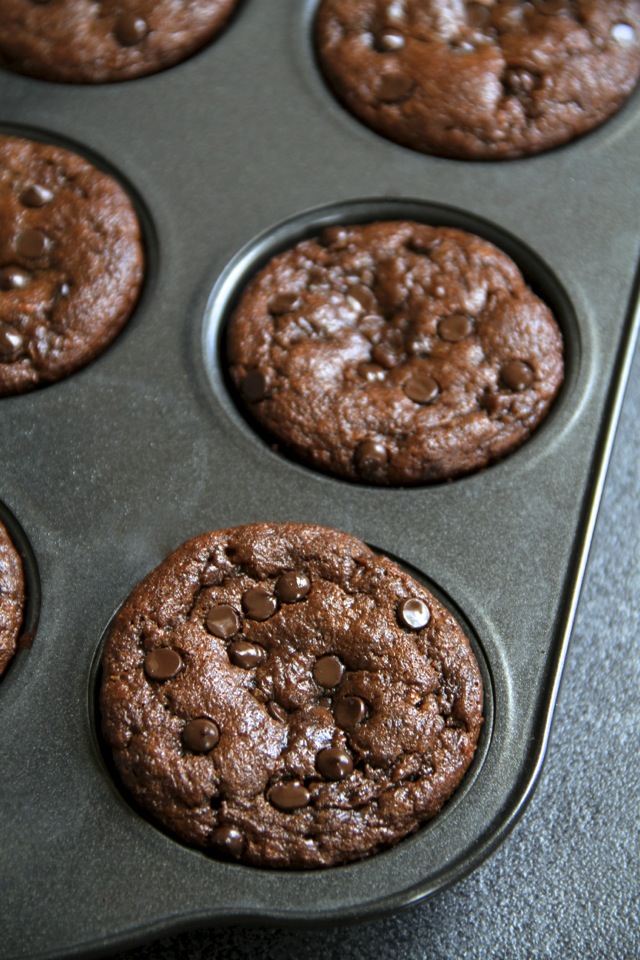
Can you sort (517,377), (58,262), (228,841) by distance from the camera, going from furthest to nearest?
(58,262) → (517,377) → (228,841)

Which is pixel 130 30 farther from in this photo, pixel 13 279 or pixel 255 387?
pixel 255 387

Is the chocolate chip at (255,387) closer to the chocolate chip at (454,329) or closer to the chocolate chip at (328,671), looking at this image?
the chocolate chip at (454,329)

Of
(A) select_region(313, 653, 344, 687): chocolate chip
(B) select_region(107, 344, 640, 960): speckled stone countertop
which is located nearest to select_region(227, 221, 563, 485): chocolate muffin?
(A) select_region(313, 653, 344, 687): chocolate chip

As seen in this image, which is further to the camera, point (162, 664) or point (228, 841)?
point (162, 664)

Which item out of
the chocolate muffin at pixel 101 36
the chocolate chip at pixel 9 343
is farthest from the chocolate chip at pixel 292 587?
the chocolate muffin at pixel 101 36

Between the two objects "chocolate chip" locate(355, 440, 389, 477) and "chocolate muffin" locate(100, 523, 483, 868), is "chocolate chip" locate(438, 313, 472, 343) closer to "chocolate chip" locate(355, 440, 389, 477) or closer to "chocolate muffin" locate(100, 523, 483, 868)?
"chocolate chip" locate(355, 440, 389, 477)

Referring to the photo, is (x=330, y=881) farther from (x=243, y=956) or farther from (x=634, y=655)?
(x=634, y=655)

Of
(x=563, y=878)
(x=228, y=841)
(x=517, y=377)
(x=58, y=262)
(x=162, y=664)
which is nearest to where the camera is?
(x=228, y=841)

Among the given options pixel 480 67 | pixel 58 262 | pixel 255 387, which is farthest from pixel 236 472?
pixel 480 67
